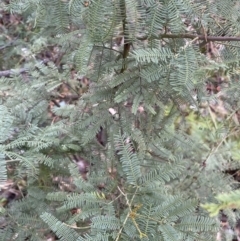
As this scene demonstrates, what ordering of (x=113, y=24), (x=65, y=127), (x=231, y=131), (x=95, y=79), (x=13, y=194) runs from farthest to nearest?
1. (x=13, y=194)
2. (x=231, y=131)
3. (x=65, y=127)
4. (x=95, y=79)
5. (x=113, y=24)

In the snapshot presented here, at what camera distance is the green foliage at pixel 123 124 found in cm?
159

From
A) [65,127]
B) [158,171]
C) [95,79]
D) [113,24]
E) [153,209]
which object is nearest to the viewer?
[113,24]

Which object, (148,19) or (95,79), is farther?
(95,79)

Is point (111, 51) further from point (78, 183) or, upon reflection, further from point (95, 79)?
point (78, 183)

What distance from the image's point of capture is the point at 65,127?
2123 mm

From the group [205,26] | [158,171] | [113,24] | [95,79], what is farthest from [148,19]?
[158,171]

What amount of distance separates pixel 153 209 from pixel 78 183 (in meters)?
0.38

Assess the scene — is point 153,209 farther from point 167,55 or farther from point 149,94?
point 167,55

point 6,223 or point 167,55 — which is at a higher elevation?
point 167,55

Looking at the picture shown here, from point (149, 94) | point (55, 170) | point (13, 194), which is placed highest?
point (149, 94)

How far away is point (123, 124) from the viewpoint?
6.56 ft

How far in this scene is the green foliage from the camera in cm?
159

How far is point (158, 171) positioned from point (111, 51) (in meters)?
0.60

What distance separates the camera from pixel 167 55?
5.26 ft
